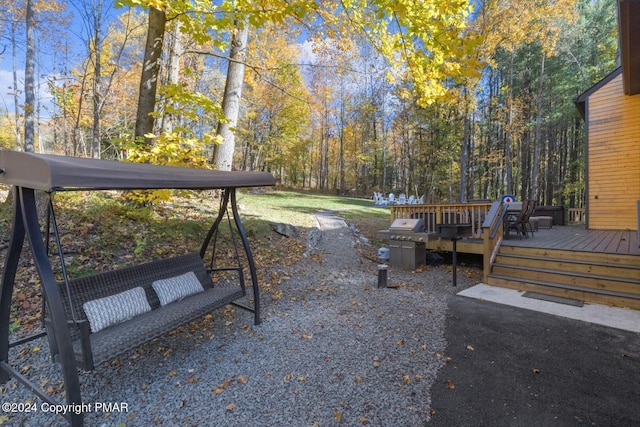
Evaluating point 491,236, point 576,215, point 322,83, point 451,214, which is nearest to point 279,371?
point 491,236

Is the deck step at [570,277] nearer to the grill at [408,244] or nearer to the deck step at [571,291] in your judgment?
the deck step at [571,291]

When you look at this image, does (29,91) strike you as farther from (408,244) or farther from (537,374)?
(537,374)

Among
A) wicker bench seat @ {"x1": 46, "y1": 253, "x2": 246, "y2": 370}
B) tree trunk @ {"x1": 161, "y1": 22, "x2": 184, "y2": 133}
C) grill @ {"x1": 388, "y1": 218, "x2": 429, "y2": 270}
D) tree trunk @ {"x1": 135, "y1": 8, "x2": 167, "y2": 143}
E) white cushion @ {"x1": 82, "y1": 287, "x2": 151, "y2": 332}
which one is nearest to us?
wicker bench seat @ {"x1": 46, "y1": 253, "x2": 246, "y2": 370}

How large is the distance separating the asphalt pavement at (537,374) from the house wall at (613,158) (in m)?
7.26

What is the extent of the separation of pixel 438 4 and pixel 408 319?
3.95 metres

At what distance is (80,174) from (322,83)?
2444 cm

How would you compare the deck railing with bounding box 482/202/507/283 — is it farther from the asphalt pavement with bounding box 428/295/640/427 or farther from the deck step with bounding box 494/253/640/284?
the asphalt pavement with bounding box 428/295/640/427

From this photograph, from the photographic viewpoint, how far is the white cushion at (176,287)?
3135 millimetres

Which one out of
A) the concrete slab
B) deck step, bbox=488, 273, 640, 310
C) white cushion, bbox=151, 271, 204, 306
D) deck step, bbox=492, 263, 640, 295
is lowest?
the concrete slab

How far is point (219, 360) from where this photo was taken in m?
2.79

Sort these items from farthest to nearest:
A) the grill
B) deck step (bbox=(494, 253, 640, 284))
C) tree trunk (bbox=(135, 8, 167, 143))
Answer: the grill, tree trunk (bbox=(135, 8, 167, 143)), deck step (bbox=(494, 253, 640, 284))

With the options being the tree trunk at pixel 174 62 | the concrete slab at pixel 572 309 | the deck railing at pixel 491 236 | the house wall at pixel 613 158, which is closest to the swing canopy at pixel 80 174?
the tree trunk at pixel 174 62

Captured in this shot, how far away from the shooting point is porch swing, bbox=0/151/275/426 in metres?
1.78

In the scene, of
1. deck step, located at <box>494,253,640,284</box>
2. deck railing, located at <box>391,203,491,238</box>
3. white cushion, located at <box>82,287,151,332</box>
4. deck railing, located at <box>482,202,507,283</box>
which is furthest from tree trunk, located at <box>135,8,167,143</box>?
deck step, located at <box>494,253,640,284</box>
